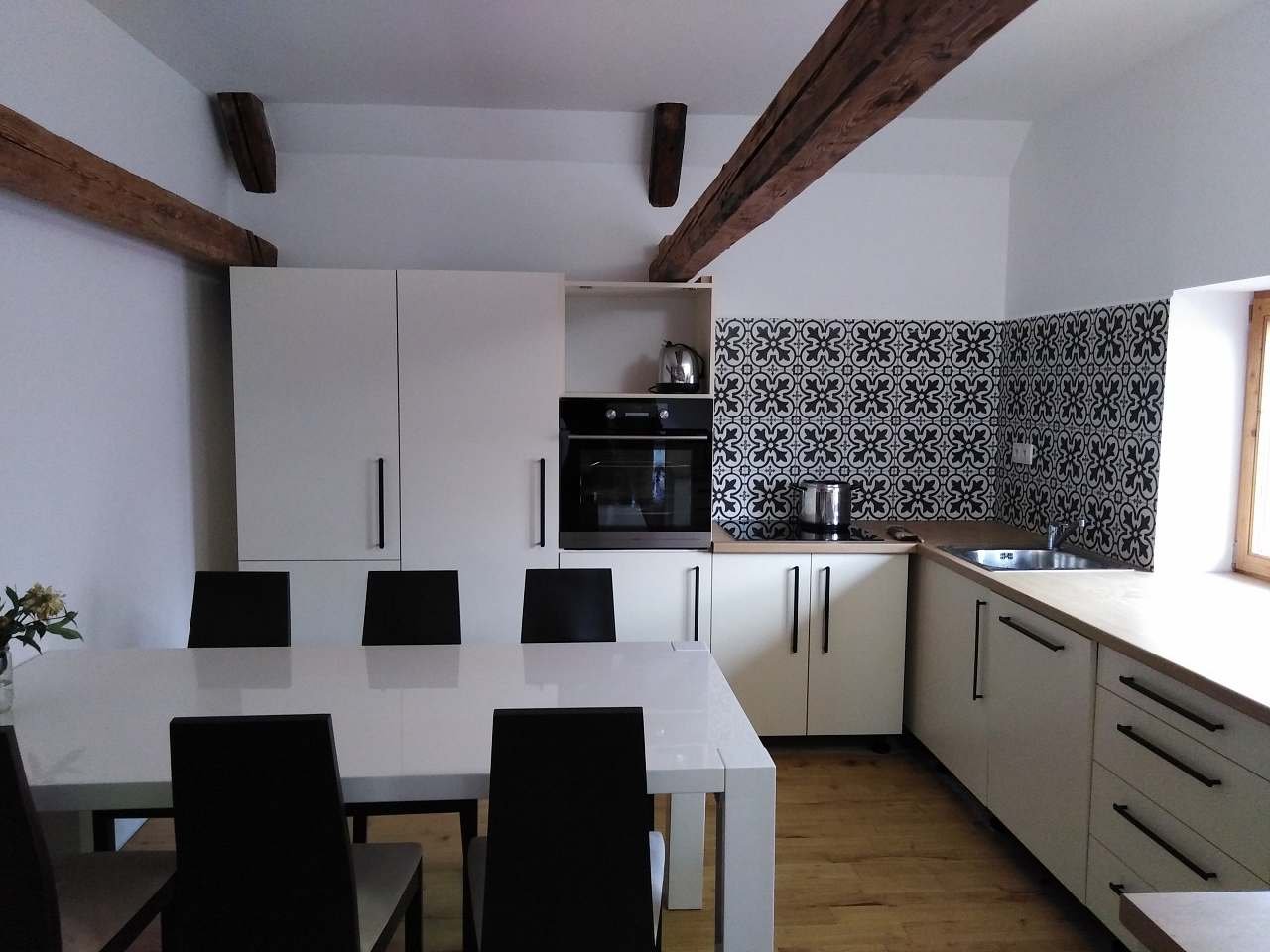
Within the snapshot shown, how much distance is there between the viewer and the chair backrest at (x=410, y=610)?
279 centimetres

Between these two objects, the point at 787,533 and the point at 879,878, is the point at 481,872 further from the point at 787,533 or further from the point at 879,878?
the point at 787,533

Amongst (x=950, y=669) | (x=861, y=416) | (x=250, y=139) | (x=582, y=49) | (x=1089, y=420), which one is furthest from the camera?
(x=861, y=416)

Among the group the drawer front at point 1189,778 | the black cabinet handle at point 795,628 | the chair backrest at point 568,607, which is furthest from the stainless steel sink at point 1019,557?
the chair backrest at point 568,607

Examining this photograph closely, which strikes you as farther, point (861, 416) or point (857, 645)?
point (861, 416)

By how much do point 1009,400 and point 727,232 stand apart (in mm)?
1925

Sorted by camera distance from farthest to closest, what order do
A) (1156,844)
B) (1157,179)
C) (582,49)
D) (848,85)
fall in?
(582,49) → (1157,179) → (1156,844) → (848,85)

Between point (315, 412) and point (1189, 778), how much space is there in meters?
3.02

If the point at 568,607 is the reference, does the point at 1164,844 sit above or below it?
below

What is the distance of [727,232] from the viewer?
2.77 meters

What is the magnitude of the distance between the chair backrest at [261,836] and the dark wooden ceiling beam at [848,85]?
4.75ft

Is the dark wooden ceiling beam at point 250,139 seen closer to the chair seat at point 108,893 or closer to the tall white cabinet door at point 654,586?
the tall white cabinet door at point 654,586

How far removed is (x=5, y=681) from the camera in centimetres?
190

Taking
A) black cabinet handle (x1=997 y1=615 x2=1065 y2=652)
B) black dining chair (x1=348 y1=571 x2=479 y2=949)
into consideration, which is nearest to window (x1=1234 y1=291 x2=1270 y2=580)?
black cabinet handle (x1=997 y1=615 x2=1065 y2=652)

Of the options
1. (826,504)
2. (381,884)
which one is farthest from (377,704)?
(826,504)
